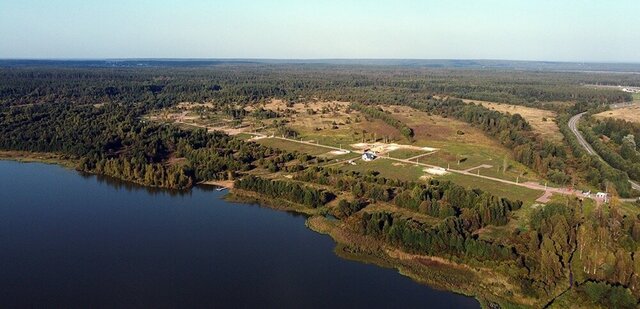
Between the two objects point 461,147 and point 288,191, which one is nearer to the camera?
point 288,191

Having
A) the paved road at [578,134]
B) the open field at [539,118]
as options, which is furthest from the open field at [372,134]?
the open field at [539,118]

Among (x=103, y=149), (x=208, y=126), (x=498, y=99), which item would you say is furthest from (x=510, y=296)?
(x=498, y=99)

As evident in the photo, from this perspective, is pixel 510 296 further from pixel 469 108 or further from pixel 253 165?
pixel 469 108

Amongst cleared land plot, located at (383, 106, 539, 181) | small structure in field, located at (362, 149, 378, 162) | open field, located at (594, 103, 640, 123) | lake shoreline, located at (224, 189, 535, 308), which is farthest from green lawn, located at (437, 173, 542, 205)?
open field, located at (594, 103, 640, 123)

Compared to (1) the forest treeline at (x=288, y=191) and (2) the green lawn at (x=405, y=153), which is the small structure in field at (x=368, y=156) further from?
(1) the forest treeline at (x=288, y=191)

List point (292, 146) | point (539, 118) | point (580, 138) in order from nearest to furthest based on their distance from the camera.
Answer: point (292, 146)
point (580, 138)
point (539, 118)

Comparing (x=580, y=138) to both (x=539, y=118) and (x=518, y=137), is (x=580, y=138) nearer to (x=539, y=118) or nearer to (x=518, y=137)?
(x=518, y=137)

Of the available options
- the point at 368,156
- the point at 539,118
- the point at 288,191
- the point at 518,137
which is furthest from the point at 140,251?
the point at 539,118

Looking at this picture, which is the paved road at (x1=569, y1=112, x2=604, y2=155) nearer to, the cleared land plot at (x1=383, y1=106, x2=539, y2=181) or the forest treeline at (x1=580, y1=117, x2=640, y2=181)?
the forest treeline at (x1=580, y1=117, x2=640, y2=181)
